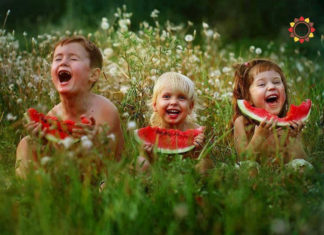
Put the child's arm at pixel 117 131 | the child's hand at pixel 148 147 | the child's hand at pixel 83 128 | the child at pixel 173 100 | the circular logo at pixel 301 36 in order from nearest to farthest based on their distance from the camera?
the child's hand at pixel 83 128 → the child's hand at pixel 148 147 → the child's arm at pixel 117 131 → the child at pixel 173 100 → the circular logo at pixel 301 36

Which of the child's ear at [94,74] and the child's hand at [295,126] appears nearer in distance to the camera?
the child's hand at [295,126]

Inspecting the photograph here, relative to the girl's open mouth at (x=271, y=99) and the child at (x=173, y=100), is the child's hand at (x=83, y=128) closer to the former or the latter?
the child at (x=173, y=100)

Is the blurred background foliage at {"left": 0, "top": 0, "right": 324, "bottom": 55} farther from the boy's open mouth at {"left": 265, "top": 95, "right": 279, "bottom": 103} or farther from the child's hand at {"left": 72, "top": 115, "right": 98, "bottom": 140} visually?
the child's hand at {"left": 72, "top": 115, "right": 98, "bottom": 140}

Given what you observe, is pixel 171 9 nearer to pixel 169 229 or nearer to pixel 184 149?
pixel 184 149

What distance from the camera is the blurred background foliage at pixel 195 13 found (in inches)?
514

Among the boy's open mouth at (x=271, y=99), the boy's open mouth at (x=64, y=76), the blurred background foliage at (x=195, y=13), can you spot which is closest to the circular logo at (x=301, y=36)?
the boy's open mouth at (x=271, y=99)

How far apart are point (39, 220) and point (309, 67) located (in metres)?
5.59

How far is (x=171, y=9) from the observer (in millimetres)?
14008

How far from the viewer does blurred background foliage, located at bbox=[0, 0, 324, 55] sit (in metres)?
13.1

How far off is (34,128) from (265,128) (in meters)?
1.78

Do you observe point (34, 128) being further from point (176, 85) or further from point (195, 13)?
point (195, 13)

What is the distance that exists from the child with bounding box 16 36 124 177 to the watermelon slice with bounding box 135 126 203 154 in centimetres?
22

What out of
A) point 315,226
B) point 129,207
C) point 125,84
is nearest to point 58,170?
point 129,207

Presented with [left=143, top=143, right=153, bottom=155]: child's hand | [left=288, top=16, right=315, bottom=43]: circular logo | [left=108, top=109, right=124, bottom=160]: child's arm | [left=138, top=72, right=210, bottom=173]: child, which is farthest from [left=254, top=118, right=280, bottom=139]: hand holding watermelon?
[left=288, top=16, right=315, bottom=43]: circular logo
